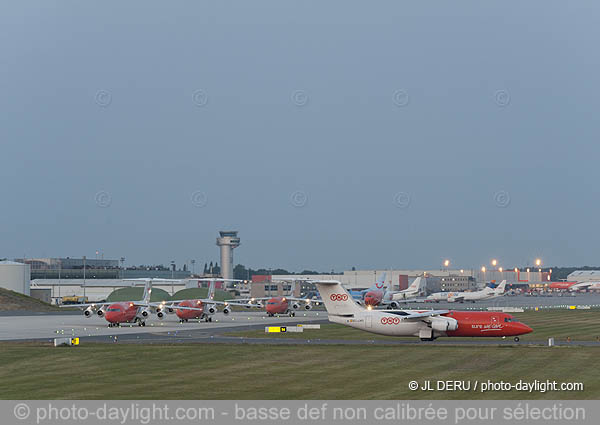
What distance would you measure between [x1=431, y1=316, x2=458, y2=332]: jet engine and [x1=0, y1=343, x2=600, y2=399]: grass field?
6.14 metres

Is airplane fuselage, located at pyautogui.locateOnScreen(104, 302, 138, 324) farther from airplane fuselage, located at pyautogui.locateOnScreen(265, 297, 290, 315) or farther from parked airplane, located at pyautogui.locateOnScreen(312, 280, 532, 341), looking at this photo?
parked airplane, located at pyautogui.locateOnScreen(312, 280, 532, 341)

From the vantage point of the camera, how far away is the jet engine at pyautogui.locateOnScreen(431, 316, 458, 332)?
72.8 metres

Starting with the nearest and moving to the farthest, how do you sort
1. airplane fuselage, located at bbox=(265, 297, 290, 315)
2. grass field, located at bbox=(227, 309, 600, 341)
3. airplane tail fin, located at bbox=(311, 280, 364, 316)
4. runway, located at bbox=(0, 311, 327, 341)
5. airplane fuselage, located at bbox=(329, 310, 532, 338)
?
airplane tail fin, located at bbox=(311, 280, 364, 316) < airplane fuselage, located at bbox=(329, 310, 532, 338) < grass field, located at bbox=(227, 309, 600, 341) < runway, located at bbox=(0, 311, 327, 341) < airplane fuselage, located at bbox=(265, 297, 290, 315)

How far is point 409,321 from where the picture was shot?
241 ft

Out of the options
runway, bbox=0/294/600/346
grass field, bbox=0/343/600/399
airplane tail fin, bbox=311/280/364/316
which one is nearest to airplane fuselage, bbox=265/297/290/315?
runway, bbox=0/294/600/346

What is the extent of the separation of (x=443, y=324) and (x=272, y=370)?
84.5 ft

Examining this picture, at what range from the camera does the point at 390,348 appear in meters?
66.2

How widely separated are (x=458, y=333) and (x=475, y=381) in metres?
28.1

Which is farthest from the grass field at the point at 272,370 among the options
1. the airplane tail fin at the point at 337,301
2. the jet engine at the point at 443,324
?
the jet engine at the point at 443,324

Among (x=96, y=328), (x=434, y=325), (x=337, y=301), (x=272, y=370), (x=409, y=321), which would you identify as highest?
(x=337, y=301)

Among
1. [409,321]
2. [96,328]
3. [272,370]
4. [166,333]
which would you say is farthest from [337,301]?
[96,328]

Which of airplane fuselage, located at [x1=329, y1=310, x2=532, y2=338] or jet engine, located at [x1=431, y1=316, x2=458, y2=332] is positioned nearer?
jet engine, located at [x1=431, y1=316, x2=458, y2=332]

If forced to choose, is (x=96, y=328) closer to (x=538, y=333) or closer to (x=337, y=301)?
(x=337, y=301)
